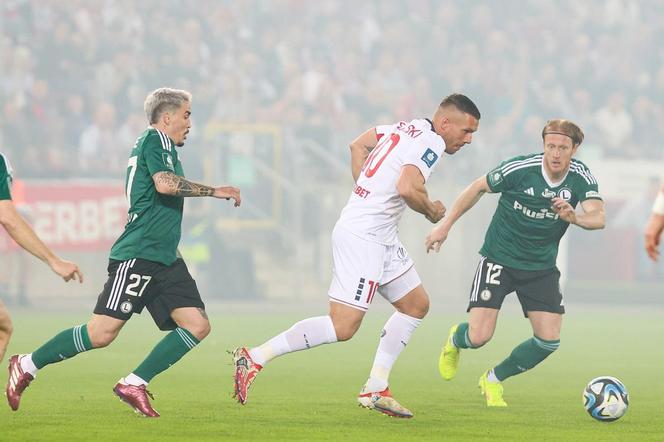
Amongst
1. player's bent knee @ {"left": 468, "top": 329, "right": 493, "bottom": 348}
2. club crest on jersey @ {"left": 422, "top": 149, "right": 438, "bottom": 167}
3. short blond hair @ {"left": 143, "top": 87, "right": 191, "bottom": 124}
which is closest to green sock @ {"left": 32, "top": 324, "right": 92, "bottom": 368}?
short blond hair @ {"left": 143, "top": 87, "right": 191, "bottom": 124}

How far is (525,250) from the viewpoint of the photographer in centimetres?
993

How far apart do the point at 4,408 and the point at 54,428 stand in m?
1.06

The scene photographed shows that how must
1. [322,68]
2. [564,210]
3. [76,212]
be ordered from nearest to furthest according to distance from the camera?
1. [564,210]
2. [76,212]
3. [322,68]

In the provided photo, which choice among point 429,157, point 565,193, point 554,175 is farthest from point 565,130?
point 429,157

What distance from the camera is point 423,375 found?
40.5ft

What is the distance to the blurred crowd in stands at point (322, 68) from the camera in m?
26.3

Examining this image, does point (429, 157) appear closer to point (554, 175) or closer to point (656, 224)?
point (554, 175)

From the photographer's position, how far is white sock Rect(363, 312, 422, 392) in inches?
348

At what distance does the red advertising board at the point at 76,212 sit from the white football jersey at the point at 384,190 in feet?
50.0

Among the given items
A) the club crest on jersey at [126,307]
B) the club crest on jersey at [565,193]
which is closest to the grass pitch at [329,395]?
the club crest on jersey at [126,307]

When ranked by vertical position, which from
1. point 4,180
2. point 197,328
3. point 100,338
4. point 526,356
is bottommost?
point 100,338

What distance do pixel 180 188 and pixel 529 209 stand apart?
2997 mm

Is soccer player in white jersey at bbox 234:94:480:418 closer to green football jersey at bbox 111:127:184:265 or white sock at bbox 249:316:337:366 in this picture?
white sock at bbox 249:316:337:366

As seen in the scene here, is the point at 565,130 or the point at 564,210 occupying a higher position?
the point at 565,130
